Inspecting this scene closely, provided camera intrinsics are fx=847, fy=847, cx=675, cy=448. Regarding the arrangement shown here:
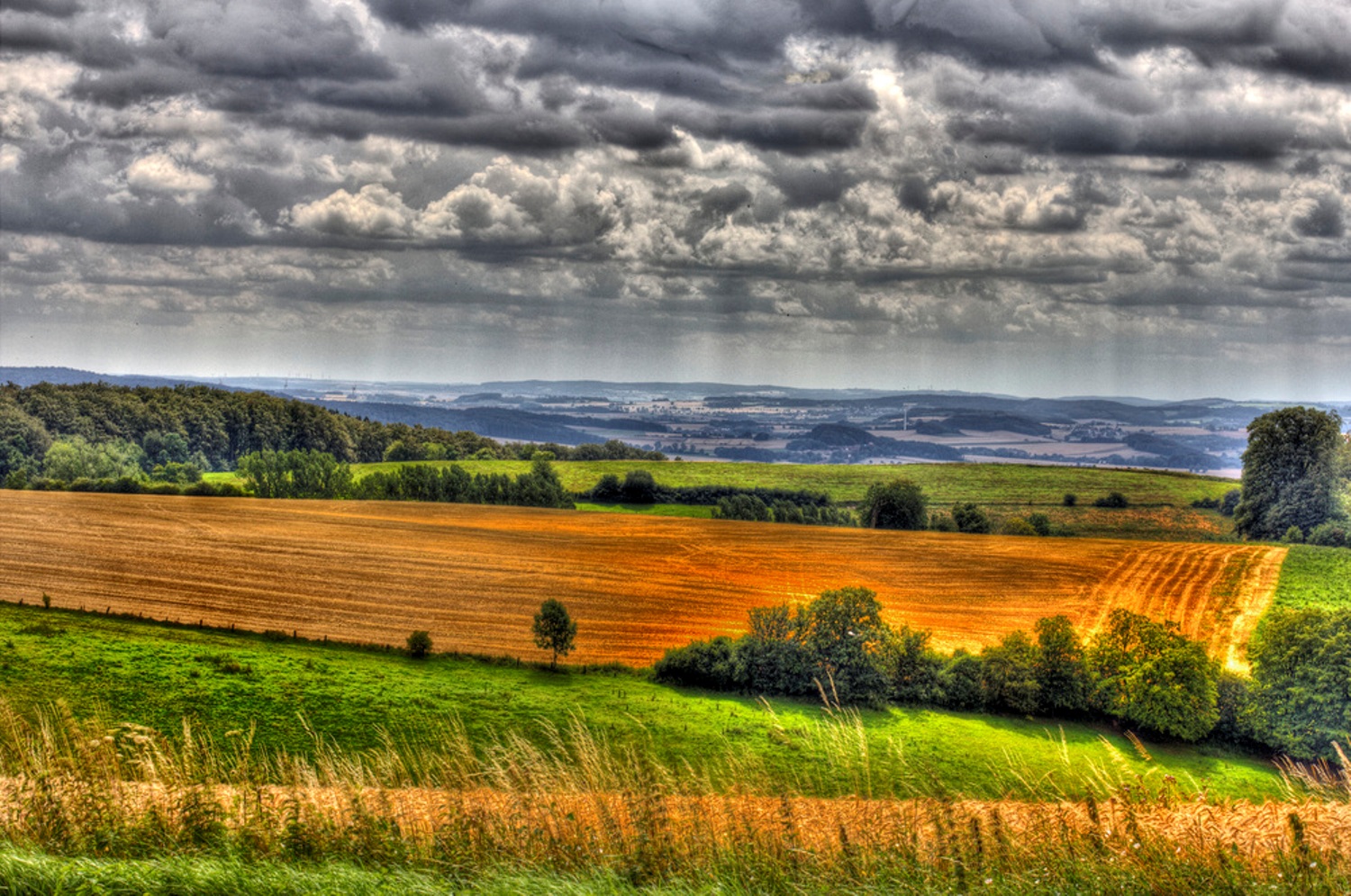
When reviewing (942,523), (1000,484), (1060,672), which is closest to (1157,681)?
(1060,672)

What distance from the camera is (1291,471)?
3375 cm

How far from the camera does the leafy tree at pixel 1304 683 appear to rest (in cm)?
2198

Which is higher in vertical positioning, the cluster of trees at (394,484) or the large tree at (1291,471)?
the large tree at (1291,471)

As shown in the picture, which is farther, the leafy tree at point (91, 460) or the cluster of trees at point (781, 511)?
the leafy tree at point (91, 460)

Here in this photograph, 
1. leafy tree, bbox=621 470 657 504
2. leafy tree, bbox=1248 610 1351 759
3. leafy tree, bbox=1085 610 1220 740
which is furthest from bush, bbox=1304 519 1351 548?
leafy tree, bbox=621 470 657 504

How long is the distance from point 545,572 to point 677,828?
27.4 m

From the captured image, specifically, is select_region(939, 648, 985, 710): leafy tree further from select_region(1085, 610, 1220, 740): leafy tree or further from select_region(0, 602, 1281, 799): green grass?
select_region(1085, 610, 1220, 740): leafy tree

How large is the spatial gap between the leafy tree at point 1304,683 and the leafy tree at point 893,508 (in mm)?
16273

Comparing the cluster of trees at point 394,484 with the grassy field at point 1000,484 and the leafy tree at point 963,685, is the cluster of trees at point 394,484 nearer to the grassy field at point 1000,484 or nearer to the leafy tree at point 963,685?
the grassy field at point 1000,484

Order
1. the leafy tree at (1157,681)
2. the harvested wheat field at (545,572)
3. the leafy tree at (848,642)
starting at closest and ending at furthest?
1. the leafy tree at (1157,681)
2. the leafy tree at (848,642)
3. the harvested wheat field at (545,572)

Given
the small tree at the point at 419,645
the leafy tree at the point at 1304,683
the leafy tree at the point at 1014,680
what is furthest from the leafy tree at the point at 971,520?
the small tree at the point at 419,645

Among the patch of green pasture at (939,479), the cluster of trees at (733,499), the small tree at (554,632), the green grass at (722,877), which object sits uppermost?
the green grass at (722,877)

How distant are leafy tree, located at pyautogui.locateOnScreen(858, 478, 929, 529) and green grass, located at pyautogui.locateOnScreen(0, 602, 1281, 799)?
1436 centimetres

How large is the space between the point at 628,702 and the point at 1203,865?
19713 mm
